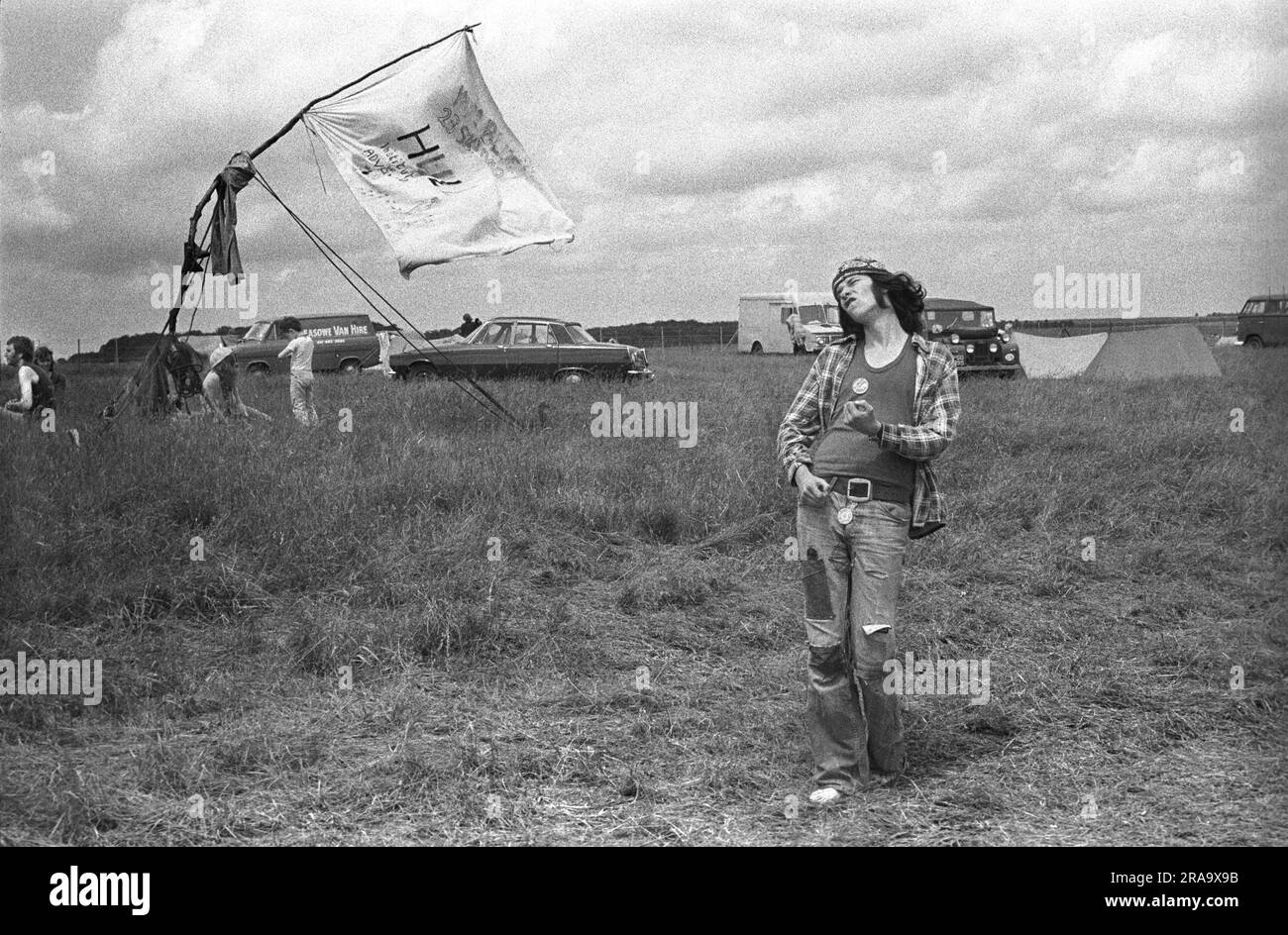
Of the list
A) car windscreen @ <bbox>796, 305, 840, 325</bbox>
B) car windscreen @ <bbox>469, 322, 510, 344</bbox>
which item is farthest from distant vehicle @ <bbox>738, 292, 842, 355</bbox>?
car windscreen @ <bbox>469, 322, 510, 344</bbox>

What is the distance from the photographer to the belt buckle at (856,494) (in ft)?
14.2

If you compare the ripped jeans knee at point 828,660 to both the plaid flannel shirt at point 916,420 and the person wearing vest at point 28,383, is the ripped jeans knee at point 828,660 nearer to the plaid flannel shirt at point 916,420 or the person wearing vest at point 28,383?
the plaid flannel shirt at point 916,420

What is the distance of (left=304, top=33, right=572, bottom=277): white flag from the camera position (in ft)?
35.3

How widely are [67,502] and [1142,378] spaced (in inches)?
609

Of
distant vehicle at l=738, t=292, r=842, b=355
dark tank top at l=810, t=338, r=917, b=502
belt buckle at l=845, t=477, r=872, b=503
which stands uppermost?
distant vehicle at l=738, t=292, r=842, b=355

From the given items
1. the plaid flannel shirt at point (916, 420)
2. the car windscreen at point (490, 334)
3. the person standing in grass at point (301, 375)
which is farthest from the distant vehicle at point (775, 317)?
the plaid flannel shirt at point (916, 420)

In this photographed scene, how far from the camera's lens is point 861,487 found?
432 cm

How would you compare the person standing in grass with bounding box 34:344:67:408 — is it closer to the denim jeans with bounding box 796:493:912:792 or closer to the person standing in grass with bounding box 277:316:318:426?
the person standing in grass with bounding box 277:316:318:426

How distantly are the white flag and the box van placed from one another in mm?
13087

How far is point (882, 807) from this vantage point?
175 inches

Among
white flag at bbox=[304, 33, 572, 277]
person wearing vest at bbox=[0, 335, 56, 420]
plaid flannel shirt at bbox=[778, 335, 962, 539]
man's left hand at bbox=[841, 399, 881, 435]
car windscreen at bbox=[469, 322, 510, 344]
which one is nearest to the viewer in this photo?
man's left hand at bbox=[841, 399, 881, 435]

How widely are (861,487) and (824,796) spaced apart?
1.12 metres

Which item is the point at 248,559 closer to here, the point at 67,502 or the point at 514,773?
the point at 67,502
